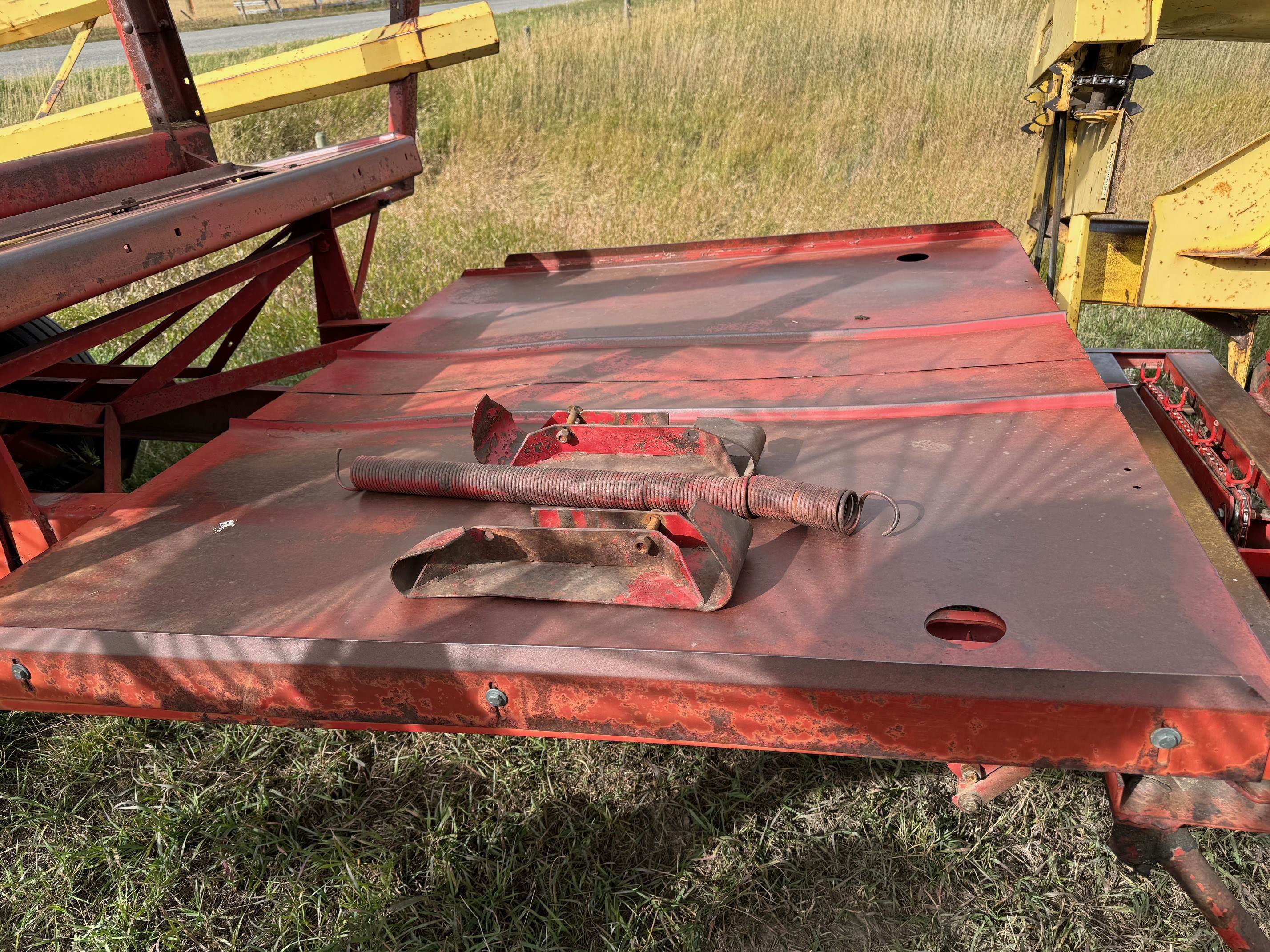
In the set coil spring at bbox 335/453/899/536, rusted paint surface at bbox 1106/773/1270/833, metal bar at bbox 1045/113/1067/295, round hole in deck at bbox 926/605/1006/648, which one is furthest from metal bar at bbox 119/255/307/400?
metal bar at bbox 1045/113/1067/295

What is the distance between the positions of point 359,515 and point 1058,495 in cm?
141

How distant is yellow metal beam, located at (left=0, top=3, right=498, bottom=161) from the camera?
362cm

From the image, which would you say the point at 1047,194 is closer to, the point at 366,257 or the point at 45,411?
the point at 366,257

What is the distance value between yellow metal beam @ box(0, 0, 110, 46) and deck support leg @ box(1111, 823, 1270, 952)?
469 centimetres

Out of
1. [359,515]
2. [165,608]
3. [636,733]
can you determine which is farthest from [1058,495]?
[165,608]

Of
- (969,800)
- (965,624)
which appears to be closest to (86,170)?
(965,624)

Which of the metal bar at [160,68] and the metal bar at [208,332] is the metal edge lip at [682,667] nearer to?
the metal bar at [208,332]

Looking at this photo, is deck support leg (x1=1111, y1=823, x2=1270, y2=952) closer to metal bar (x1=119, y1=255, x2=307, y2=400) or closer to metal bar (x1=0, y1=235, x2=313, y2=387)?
metal bar (x1=0, y1=235, x2=313, y2=387)

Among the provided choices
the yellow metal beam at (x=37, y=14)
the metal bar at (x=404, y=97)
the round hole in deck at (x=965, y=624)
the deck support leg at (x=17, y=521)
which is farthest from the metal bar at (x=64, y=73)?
the round hole in deck at (x=965, y=624)

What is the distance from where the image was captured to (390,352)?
300cm

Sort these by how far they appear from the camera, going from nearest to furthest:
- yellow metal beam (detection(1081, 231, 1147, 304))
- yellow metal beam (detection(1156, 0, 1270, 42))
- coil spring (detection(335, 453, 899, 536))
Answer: coil spring (detection(335, 453, 899, 536)) < yellow metal beam (detection(1156, 0, 1270, 42)) < yellow metal beam (detection(1081, 231, 1147, 304))

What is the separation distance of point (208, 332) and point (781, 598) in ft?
7.34

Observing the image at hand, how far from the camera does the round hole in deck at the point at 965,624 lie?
139 cm

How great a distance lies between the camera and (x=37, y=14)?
3.88 m
